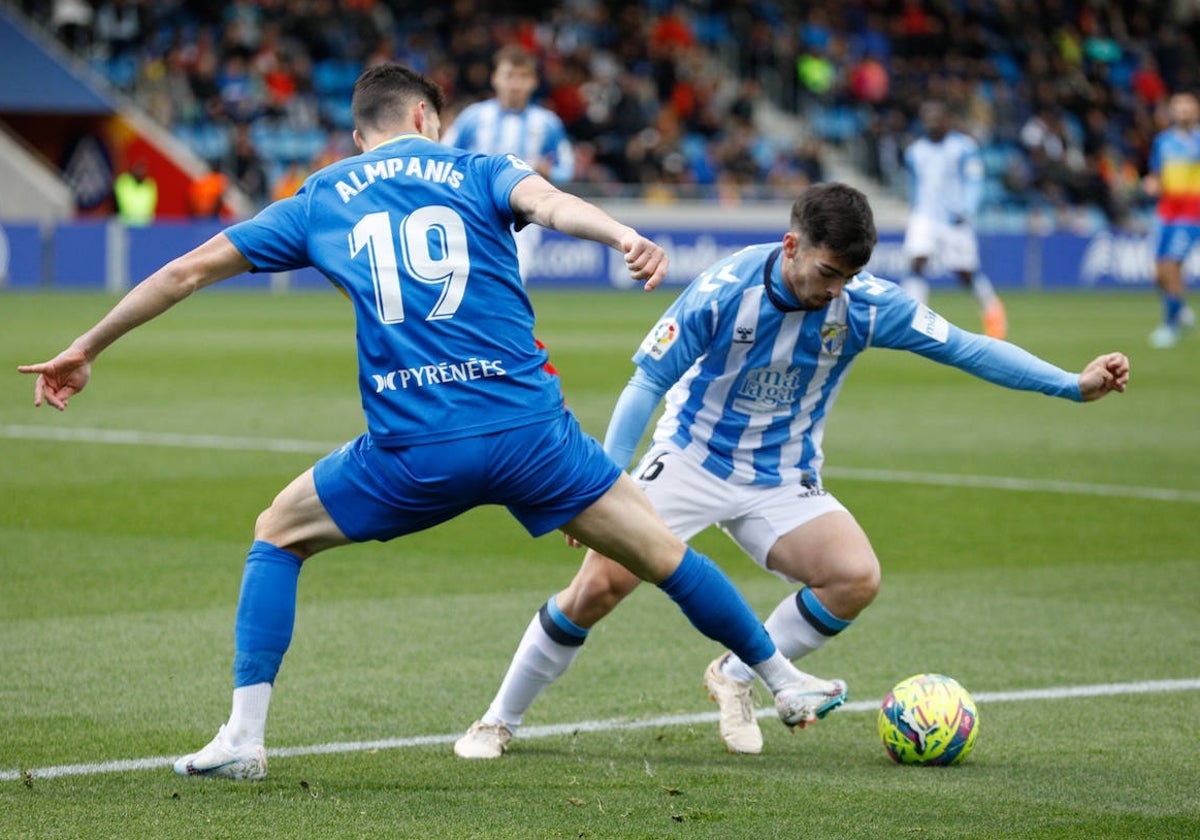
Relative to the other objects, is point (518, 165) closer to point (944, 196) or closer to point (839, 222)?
point (839, 222)

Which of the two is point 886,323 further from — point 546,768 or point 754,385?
point 546,768

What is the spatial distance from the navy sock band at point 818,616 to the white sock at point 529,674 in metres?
0.72

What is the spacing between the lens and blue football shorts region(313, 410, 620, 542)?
15.1ft

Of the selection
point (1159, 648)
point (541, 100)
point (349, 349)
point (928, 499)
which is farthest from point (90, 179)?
point (1159, 648)

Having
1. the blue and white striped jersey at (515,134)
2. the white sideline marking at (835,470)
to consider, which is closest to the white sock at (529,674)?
the white sideline marking at (835,470)

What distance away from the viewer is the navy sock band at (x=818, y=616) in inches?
219

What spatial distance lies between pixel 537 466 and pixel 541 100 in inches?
1181

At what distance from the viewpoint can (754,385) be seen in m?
5.65

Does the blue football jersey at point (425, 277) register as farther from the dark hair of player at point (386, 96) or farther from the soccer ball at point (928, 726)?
the soccer ball at point (928, 726)

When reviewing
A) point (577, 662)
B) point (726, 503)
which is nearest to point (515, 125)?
point (577, 662)

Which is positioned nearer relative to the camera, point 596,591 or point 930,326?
point 596,591

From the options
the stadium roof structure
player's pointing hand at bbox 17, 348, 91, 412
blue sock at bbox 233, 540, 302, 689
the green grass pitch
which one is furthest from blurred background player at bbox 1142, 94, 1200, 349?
the stadium roof structure

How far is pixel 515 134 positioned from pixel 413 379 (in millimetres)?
11819

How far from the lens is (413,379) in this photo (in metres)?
4.61
